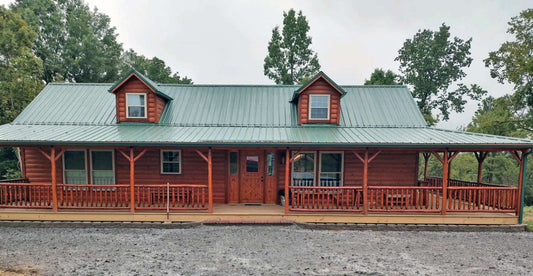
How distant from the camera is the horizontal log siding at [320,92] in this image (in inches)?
416

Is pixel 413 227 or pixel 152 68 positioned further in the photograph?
pixel 152 68

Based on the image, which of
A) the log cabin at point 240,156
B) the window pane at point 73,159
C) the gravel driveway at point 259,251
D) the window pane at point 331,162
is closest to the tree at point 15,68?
the log cabin at point 240,156

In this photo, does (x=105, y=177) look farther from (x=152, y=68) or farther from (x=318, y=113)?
(x=152, y=68)

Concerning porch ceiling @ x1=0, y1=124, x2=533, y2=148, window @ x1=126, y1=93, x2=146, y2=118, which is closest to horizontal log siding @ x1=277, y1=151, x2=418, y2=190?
porch ceiling @ x1=0, y1=124, x2=533, y2=148

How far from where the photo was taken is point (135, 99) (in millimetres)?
10586

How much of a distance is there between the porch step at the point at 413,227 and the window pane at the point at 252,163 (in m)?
2.95

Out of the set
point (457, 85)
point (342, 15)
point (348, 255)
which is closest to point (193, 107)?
point (348, 255)

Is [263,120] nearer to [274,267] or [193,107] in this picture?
[193,107]

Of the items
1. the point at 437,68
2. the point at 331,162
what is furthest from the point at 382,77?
the point at 331,162

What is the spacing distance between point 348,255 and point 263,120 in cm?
654

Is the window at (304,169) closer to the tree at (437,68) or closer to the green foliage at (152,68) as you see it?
the tree at (437,68)

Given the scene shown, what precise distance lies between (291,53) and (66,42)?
23.7 m

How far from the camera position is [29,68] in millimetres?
15203

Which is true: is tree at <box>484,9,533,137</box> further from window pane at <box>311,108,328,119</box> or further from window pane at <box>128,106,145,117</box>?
window pane at <box>128,106,145,117</box>
